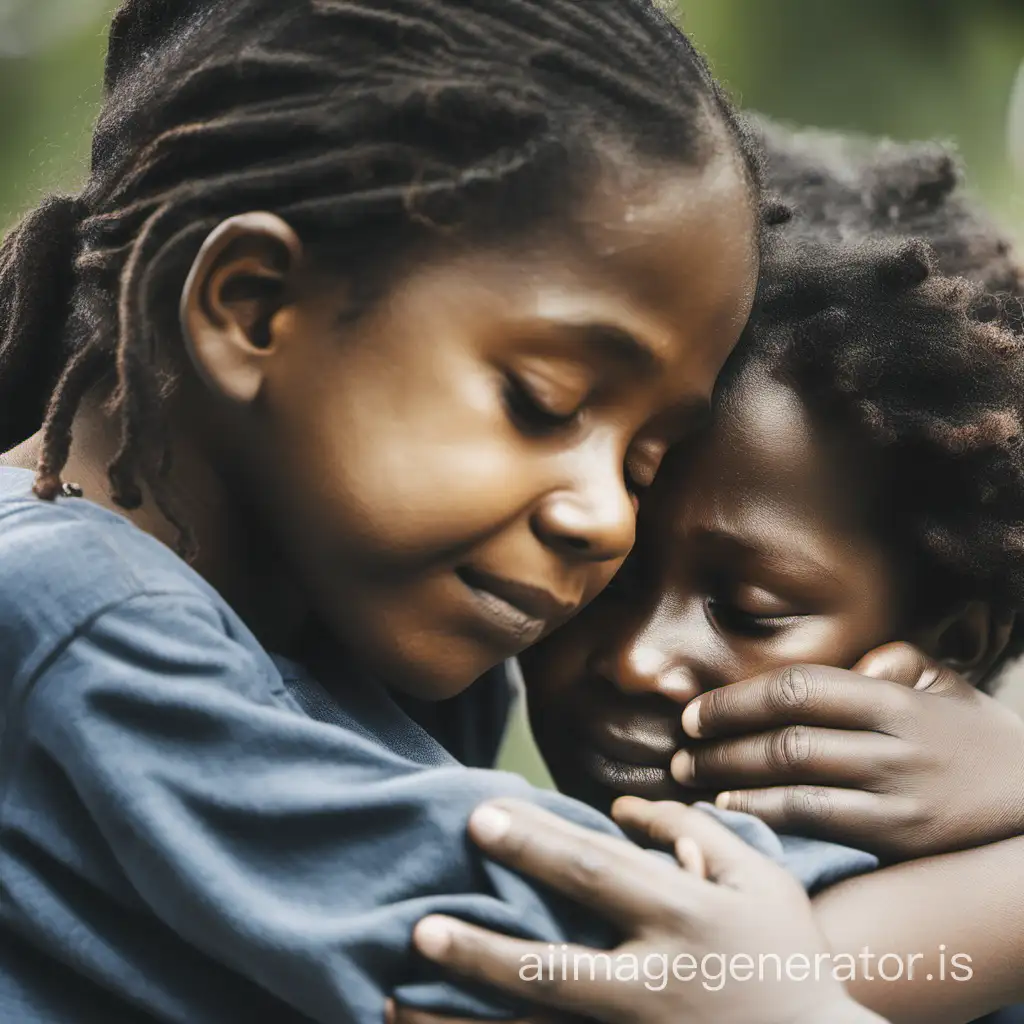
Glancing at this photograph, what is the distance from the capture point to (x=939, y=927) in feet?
2.62

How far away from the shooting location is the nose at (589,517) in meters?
0.73

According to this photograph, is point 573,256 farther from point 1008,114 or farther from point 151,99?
point 1008,114

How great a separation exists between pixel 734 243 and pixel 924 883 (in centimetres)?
39

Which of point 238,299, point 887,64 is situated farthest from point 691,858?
point 887,64

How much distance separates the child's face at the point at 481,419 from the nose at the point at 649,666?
0.14 meters

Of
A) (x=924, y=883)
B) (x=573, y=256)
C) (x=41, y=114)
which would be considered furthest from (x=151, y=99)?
(x=41, y=114)

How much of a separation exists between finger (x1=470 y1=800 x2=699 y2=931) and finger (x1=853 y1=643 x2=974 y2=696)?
308 mm

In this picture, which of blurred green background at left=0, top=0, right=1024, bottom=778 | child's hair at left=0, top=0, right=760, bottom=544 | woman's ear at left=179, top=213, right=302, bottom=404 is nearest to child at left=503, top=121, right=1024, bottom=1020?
child's hair at left=0, top=0, right=760, bottom=544

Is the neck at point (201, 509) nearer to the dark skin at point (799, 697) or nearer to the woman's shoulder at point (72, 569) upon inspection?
the woman's shoulder at point (72, 569)

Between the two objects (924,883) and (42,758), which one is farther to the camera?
(924,883)

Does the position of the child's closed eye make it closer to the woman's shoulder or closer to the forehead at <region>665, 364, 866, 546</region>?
the forehead at <region>665, 364, 866, 546</region>

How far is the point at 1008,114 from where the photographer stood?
2.10m

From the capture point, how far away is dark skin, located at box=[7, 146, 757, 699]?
70 centimetres

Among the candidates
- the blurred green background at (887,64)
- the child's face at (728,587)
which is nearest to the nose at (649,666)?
the child's face at (728,587)
